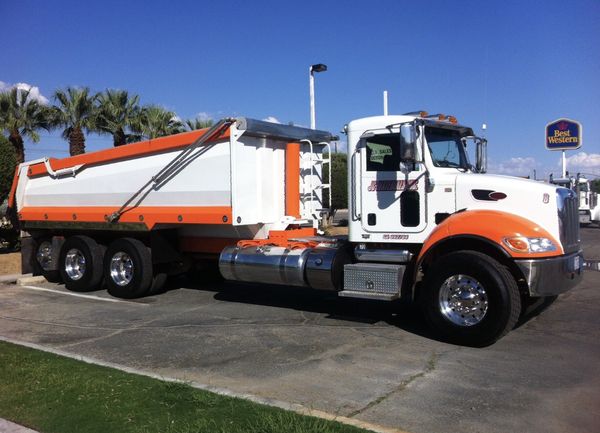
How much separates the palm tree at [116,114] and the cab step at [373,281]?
22767 millimetres

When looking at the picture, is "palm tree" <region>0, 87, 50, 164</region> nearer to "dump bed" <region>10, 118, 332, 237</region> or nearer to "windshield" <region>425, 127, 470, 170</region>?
"dump bed" <region>10, 118, 332, 237</region>

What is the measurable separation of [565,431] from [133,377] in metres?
3.74

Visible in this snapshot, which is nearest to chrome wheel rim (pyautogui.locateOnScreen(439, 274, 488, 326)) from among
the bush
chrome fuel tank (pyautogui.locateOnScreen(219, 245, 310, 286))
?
chrome fuel tank (pyautogui.locateOnScreen(219, 245, 310, 286))

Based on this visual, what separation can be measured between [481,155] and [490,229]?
210 centimetres

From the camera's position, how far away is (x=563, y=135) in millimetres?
20844

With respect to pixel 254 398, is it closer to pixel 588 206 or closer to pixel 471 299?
pixel 471 299

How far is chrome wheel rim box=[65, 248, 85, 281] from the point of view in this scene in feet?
36.9

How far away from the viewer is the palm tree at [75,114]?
26.7 m

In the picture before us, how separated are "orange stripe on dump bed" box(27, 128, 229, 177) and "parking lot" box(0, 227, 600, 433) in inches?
106

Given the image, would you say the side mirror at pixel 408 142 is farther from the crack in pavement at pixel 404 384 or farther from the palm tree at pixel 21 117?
the palm tree at pixel 21 117

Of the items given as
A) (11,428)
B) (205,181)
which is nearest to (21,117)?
(205,181)

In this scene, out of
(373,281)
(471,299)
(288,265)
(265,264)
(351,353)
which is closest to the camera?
(351,353)

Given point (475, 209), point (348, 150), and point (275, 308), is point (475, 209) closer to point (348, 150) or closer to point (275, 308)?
point (348, 150)

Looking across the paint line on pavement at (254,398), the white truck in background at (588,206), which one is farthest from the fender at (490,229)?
the white truck in background at (588,206)
